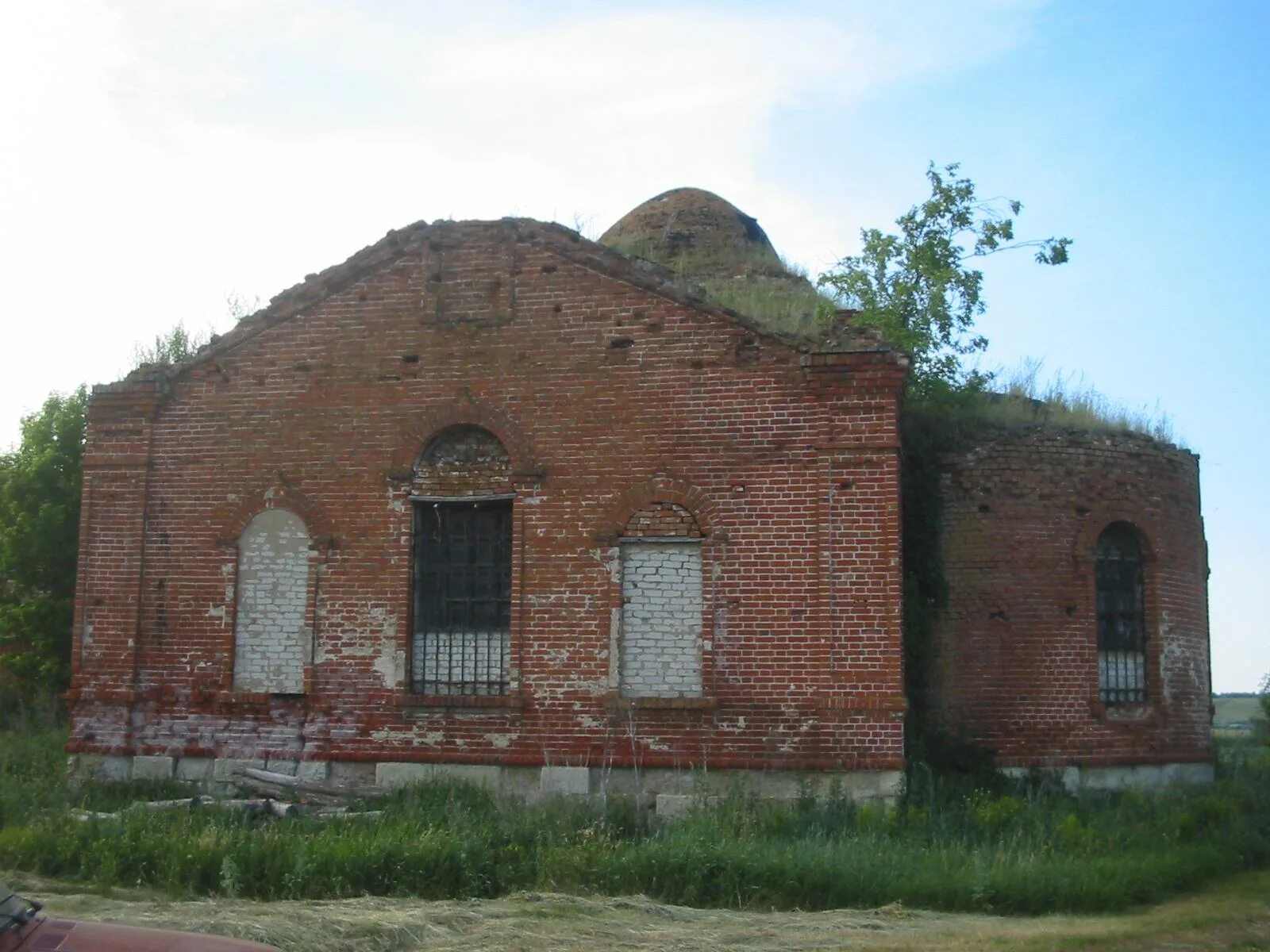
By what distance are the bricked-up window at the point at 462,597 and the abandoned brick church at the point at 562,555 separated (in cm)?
3

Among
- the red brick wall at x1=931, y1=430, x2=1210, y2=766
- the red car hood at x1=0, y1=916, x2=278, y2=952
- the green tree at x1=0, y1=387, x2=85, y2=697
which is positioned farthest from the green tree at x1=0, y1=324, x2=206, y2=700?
the red car hood at x1=0, y1=916, x2=278, y2=952

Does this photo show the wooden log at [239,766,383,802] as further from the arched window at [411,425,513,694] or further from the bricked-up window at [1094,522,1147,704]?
the bricked-up window at [1094,522,1147,704]

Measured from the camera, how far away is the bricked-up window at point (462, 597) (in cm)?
1397

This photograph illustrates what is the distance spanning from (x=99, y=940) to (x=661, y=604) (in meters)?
9.13

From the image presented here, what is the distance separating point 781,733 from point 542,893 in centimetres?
375

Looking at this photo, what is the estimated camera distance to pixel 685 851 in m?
10.4

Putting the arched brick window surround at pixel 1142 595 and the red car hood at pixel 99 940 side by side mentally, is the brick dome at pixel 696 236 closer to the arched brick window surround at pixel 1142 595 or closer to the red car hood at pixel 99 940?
the arched brick window surround at pixel 1142 595

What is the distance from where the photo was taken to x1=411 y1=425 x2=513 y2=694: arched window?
13992 mm

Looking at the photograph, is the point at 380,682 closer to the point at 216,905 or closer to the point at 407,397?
the point at 407,397

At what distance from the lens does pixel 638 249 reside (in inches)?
889

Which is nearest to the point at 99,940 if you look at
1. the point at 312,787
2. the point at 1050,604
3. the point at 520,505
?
the point at 312,787

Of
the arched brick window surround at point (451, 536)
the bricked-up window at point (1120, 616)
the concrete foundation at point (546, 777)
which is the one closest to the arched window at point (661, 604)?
the concrete foundation at point (546, 777)

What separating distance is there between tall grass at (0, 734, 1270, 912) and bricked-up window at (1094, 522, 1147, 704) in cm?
276

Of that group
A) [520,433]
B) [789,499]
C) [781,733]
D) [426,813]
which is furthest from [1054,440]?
[426,813]
